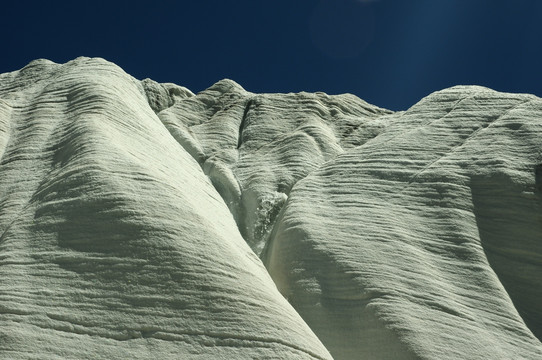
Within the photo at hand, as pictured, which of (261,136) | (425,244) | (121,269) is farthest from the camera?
(261,136)

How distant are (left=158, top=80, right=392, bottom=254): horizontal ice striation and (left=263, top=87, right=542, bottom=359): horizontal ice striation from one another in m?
0.87

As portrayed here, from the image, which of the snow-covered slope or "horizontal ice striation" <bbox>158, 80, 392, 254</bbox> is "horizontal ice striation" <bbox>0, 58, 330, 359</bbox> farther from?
"horizontal ice striation" <bbox>158, 80, 392, 254</bbox>

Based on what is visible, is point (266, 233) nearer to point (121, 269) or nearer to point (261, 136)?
point (121, 269)

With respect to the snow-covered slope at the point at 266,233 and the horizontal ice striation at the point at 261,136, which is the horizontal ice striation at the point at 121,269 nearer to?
the snow-covered slope at the point at 266,233

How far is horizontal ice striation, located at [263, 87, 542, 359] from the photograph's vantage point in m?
8.27

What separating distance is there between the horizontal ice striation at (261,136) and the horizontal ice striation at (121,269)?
234 centimetres

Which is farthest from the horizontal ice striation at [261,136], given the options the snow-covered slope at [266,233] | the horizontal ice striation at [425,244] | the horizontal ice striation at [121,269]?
the horizontal ice striation at [121,269]

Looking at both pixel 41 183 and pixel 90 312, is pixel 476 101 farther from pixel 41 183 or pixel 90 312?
pixel 90 312

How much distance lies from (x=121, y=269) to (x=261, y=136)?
372 inches

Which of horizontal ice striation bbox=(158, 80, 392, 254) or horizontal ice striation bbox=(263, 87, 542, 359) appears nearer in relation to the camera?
horizontal ice striation bbox=(263, 87, 542, 359)

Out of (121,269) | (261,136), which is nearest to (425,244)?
(121,269)

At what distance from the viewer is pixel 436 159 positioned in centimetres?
1218

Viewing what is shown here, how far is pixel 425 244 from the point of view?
9.91 m

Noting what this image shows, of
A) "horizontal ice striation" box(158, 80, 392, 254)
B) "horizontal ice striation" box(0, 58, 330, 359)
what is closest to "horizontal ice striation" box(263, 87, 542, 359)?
"horizontal ice striation" box(158, 80, 392, 254)
